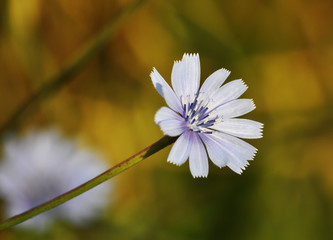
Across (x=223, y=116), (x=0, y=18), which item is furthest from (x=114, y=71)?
(x=223, y=116)

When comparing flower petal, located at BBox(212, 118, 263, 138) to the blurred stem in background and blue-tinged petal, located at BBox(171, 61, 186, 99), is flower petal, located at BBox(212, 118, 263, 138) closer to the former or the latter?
blue-tinged petal, located at BBox(171, 61, 186, 99)

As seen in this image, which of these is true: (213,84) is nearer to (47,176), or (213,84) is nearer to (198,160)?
(198,160)

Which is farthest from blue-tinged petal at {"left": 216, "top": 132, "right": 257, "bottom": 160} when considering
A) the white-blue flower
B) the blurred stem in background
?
the blurred stem in background

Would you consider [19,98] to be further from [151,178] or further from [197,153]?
[197,153]

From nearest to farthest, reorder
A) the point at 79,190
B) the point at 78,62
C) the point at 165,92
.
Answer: the point at 79,190 < the point at 165,92 < the point at 78,62

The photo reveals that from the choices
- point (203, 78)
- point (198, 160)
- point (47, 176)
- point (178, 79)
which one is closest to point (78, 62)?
point (47, 176)
